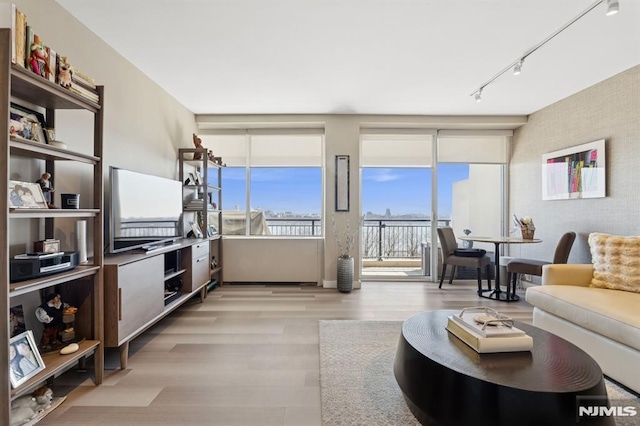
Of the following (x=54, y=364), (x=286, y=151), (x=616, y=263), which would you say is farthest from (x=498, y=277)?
(x=54, y=364)

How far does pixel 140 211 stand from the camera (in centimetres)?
274

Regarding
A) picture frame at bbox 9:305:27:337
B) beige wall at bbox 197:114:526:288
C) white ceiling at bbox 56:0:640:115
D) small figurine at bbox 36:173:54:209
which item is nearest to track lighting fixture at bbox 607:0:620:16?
white ceiling at bbox 56:0:640:115

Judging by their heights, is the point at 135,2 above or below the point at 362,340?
above

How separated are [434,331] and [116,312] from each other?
6.76ft

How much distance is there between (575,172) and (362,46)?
3052 mm

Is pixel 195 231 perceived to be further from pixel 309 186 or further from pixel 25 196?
pixel 25 196

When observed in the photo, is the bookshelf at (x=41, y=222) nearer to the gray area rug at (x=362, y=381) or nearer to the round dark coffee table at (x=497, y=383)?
the gray area rug at (x=362, y=381)

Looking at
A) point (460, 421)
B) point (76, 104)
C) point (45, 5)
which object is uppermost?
point (45, 5)

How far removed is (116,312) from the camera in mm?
2051

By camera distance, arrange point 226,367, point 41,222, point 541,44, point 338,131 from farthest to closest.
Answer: point 338,131
point 541,44
point 226,367
point 41,222

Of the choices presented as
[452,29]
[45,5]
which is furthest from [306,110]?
[45,5]

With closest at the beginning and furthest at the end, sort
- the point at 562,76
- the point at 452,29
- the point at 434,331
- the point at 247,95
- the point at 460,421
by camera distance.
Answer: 1. the point at 460,421
2. the point at 434,331
3. the point at 452,29
4. the point at 562,76
5. the point at 247,95

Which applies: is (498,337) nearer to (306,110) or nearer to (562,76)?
(562,76)

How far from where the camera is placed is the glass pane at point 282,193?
492 cm
